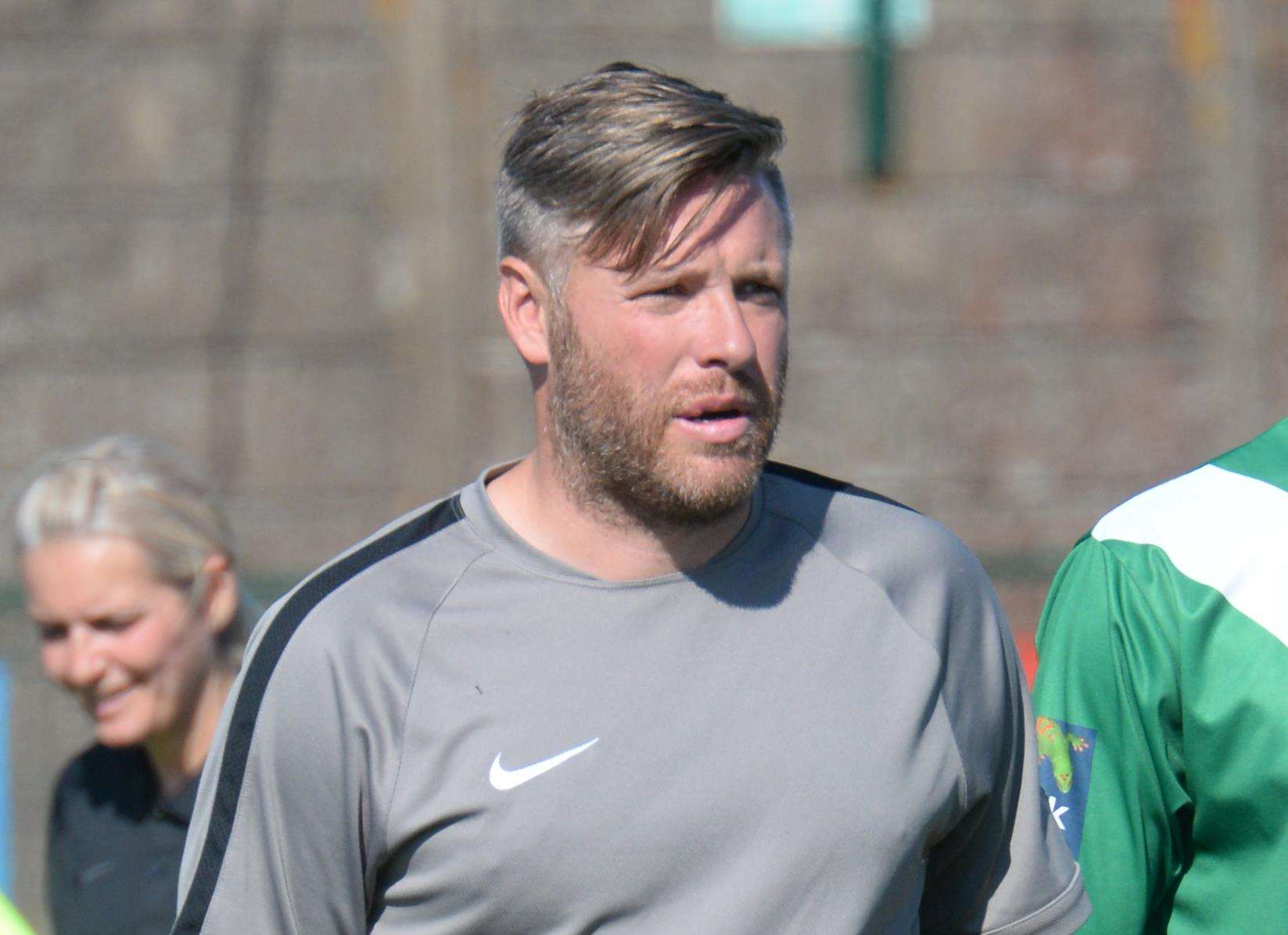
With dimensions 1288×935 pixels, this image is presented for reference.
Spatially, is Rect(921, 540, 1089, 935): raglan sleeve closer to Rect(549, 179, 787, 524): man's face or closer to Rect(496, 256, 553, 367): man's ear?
Rect(549, 179, 787, 524): man's face

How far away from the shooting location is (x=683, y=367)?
72.2 inches

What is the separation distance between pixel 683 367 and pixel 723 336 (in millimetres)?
55

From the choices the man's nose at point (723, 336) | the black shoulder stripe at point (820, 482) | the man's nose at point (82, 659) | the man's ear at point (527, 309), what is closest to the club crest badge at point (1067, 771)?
the black shoulder stripe at point (820, 482)

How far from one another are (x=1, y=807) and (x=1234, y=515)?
374 centimetres

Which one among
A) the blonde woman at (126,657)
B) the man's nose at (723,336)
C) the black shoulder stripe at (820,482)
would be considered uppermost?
the man's nose at (723,336)

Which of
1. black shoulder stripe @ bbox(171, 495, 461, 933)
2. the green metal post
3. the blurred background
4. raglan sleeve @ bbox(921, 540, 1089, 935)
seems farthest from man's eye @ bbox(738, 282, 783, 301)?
the green metal post

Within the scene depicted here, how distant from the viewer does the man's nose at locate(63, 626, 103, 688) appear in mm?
2764

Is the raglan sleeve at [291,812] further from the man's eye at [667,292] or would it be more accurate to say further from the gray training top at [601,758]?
the man's eye at [667,292]

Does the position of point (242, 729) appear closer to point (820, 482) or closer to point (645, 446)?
point (645, 446)

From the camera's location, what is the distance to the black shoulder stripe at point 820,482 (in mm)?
2098

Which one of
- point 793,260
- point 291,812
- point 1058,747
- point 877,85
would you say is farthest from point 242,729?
point 877,85

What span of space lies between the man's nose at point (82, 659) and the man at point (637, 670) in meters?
1.03

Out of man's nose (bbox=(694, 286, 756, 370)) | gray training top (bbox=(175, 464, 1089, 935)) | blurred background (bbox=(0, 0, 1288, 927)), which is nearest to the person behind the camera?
gray training top (bbox=(175, 464, 1089, 935))

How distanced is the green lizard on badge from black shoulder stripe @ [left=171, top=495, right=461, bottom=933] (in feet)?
2.69
